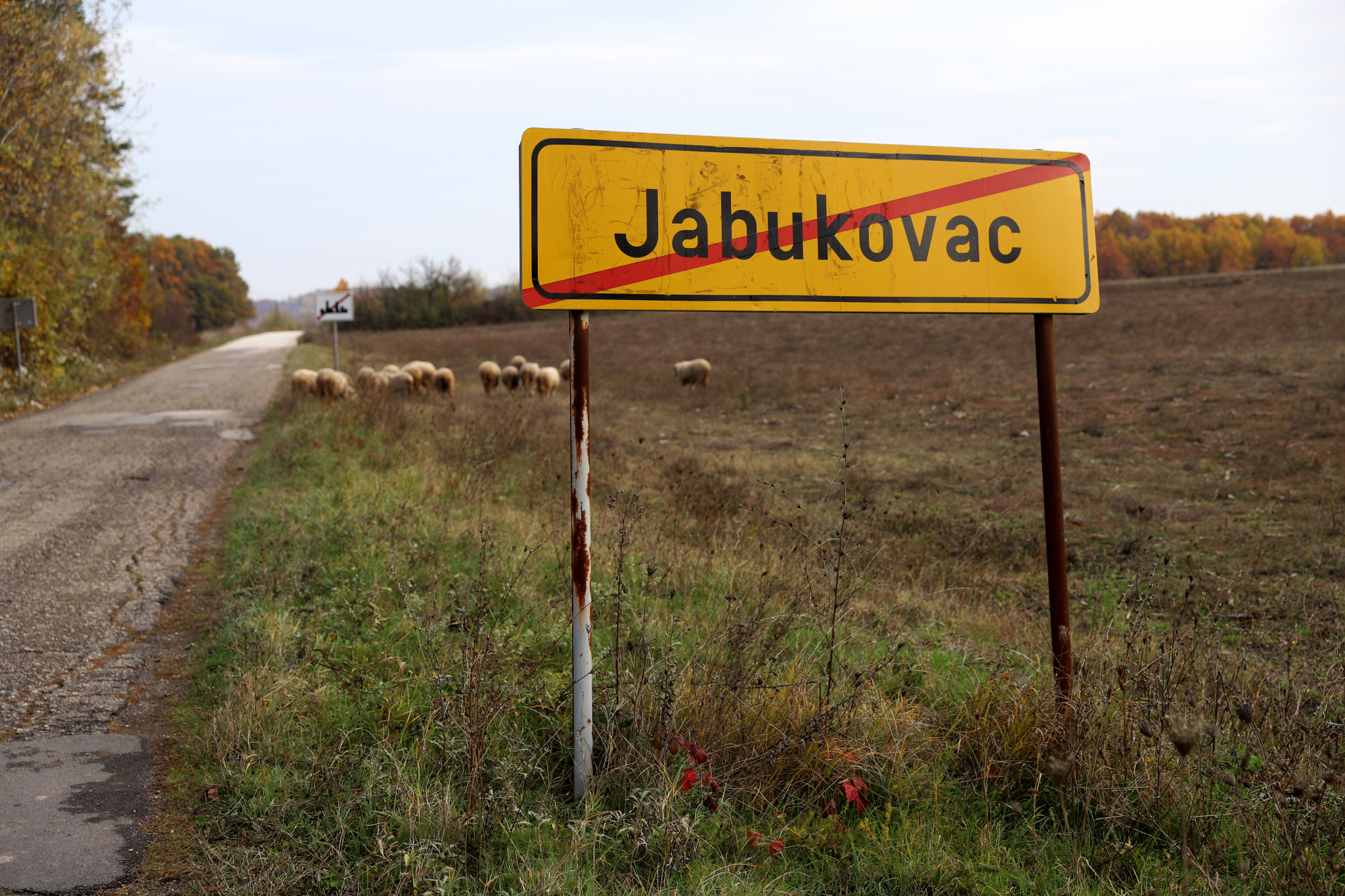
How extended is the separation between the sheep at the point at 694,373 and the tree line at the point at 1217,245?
65303 millimetres

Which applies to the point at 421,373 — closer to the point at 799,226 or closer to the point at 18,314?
the point at 18,314

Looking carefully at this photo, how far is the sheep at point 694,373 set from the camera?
21562 millimetres

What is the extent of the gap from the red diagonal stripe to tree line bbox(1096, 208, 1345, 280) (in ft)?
265

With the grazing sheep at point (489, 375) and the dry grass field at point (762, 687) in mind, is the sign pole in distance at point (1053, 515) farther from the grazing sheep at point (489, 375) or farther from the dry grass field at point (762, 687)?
the grazing sheep at point (489, 375)

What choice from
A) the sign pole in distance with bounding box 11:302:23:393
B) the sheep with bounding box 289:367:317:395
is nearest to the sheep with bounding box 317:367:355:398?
the sheep with bounding box 289:367:317:395

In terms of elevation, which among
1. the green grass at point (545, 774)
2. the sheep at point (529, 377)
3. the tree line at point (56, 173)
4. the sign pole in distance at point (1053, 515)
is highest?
the tree line at point (56, 173)

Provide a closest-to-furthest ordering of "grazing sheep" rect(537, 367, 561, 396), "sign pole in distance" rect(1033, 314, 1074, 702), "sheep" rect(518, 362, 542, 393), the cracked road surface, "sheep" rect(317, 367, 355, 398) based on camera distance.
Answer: the cracked road surface < "sign pole in distance" rect(1033, 314, 1074, 702) < "sheep" rect(317, 367, 355, 398) < "grazing sheep" rect(537, 367, 561, 396) < "sheep" rect(518, 362, 542, 393)

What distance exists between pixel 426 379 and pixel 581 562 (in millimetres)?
16521

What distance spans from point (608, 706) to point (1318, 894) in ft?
7.21

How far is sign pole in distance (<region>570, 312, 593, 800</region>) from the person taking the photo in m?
2.67

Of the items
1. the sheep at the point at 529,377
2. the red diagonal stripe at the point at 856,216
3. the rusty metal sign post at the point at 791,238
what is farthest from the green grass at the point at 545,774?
the sheep at the point at 529,377

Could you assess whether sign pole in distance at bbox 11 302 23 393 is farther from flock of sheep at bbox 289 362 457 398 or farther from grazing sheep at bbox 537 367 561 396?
grazing sheep at bbox 537 367 561 396

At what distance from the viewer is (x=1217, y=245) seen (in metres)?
75.9

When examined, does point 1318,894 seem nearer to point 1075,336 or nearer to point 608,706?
point 608,706
